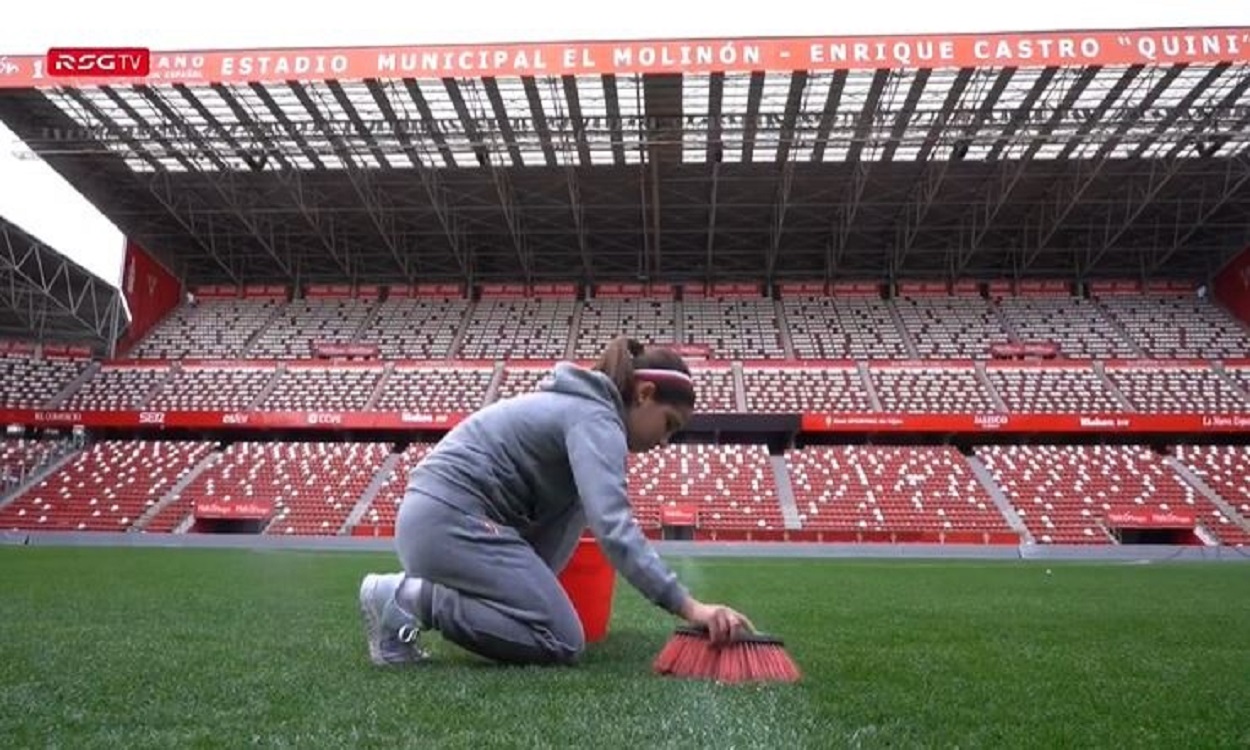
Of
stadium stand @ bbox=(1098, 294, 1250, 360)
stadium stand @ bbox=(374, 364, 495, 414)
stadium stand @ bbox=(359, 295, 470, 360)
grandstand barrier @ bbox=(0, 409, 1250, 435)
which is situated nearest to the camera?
grandstand barrier @ bbox=(0, 409, 1250, 435)

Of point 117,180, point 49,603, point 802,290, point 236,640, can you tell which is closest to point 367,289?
point 117,180

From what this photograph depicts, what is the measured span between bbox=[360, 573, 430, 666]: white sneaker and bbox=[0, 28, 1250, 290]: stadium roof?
2119 cm

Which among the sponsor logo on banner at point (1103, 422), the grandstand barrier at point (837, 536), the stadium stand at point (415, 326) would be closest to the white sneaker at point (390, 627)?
the grandstand barrier at point (837, 536)

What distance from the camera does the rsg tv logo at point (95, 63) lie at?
936 inches

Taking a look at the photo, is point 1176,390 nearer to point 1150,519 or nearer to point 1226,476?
point 1226,476

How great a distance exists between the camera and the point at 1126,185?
31656mm

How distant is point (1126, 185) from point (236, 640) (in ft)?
108

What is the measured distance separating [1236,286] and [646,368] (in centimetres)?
4037

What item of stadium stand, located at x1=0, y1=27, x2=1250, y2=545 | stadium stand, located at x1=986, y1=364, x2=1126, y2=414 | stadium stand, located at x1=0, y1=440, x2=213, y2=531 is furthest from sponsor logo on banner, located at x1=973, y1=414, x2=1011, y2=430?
stadium stand, located at x1=0, y1=440, x2=213, y2=531

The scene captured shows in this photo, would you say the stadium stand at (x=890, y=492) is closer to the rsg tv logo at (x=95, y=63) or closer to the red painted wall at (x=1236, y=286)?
the red painted wall at (x=1236, y=286)

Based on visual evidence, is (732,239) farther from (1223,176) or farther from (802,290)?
(1223,176)

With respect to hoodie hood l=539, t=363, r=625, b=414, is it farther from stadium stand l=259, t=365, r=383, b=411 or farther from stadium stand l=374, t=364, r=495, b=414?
stadium stand l=259, t=365, r=383, b=411

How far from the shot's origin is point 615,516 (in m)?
3.00

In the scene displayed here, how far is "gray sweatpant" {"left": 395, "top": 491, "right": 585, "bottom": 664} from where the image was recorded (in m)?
3.40
